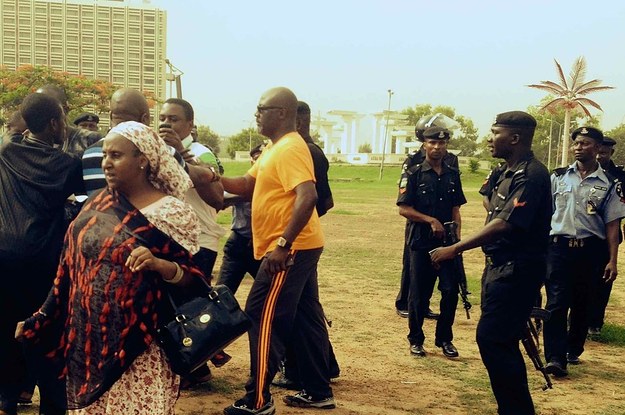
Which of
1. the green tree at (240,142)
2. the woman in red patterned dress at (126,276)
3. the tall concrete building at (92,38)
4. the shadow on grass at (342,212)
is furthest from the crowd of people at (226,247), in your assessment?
the tall concrete building at (92,38)

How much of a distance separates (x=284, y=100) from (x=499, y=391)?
7.36 ft

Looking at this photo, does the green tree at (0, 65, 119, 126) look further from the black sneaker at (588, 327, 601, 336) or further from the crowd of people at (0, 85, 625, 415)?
the crowd of people at (0, 85, 625, 415)

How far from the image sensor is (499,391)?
4.68 m

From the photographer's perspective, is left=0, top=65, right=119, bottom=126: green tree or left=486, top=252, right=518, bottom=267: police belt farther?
left=0, top=65, right=119, bottom=126: green tree

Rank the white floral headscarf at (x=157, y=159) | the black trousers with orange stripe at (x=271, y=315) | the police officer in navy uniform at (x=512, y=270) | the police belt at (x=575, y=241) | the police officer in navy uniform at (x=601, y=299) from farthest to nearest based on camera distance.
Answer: the police officer in navy uniform at (x=601, y=299), the police belt at (x=575, y=241), the black trousers with orange stripe at (x=271, y=315), the police officer in navy uniform at (x=512, y=270), the white floral headscarf at (x=157, y=159)

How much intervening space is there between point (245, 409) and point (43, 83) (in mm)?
50691

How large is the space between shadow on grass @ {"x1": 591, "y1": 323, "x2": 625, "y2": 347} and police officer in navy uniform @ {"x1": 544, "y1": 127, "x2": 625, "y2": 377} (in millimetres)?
1043

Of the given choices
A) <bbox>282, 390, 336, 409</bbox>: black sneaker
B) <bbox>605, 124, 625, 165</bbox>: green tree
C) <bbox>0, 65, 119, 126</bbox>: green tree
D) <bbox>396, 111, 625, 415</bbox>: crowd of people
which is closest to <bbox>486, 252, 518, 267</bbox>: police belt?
<bbox>396, 111, 625, 415</bbox>: crowd of people

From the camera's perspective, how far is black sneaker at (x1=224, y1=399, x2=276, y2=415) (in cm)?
492

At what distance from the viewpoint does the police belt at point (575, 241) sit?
668 cm

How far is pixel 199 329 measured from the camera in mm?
3381

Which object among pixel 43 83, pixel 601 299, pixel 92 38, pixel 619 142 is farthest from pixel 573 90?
pixel 92 38

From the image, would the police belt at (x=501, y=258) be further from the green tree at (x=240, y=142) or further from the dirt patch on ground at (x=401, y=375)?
the green tree at (x=240, y=142)

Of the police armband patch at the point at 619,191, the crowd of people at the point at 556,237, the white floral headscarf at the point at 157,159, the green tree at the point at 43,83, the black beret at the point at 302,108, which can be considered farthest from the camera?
the green tree at the point at 43,83
